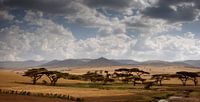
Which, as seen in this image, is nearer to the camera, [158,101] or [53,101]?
[53,101]

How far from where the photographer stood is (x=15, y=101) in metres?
36.7

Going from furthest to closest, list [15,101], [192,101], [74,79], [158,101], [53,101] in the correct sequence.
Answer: [74,79], [158,101], [192,101], [53,101], [15,101]

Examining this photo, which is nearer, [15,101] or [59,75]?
[15,101]

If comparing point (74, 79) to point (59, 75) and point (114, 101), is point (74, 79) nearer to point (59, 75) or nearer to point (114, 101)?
point (59, 75)

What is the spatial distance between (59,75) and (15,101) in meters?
62.8

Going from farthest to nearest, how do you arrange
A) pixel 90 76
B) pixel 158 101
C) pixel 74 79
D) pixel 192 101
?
pixel 74 79
pixel 90 76
pixel 158 101
pixel 192 101

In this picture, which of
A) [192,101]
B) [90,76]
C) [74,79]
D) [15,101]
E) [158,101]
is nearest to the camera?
[15,101]

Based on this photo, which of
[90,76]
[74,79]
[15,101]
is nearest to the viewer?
[15,101]

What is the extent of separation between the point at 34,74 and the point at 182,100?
62430mm

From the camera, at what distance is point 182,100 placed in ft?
154

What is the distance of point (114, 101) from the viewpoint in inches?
1825

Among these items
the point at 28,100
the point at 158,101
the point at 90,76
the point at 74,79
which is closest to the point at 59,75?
the point at 90,76

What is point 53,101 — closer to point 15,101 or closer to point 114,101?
point 15,101

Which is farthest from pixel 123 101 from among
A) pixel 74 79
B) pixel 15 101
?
pixel 74 79
